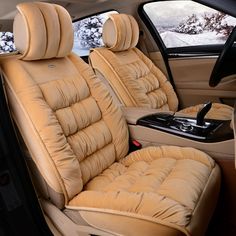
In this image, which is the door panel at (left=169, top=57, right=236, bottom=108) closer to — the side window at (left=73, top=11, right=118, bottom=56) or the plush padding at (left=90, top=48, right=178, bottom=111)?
the plush padding at (left=90, top=48, right=178, bottom=111)

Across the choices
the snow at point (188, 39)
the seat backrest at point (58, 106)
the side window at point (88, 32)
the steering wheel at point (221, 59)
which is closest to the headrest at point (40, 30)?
the seat backrest at point (58, 106)

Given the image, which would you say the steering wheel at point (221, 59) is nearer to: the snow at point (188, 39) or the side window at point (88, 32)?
the snow at point (188, 39)

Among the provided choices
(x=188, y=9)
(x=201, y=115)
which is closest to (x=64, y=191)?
(x=201, y=115)

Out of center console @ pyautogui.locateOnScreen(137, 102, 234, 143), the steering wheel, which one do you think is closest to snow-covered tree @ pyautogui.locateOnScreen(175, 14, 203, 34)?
the steering wheel

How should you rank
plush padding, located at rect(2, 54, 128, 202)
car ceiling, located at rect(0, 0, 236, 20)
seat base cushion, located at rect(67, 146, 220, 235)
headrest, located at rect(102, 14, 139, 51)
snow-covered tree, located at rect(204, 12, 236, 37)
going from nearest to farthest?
1. seat base cushion, located at rect(67, 146, 220, 235)
2. plush padding, located at rect(2, 54, 128, 202)
3. car ceiling, located at rect(0, 0, 236, 20)
4. headrest, located at rect(102, 14, 139, 51)
5. snow-covered tree, located at rect(204, 12, 236, 37)

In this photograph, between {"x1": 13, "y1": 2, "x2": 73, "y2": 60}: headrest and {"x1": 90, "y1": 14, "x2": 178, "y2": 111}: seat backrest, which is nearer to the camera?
{"x1": 13, "y1": 2, "x2": 73, "y2": 60}: headrest

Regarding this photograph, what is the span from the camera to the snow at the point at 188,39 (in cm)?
261

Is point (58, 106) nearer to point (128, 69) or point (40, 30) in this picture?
point (40, 30)

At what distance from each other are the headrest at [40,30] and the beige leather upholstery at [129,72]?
2.30 ft

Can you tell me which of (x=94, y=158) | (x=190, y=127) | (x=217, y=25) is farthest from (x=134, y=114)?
(x=217, y=25)

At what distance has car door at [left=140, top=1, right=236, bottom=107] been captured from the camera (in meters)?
2.56

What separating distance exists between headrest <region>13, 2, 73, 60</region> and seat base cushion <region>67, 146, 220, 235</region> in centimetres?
59

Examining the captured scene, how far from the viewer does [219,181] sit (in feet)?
4.83

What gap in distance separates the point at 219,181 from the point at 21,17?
1.05 meters
